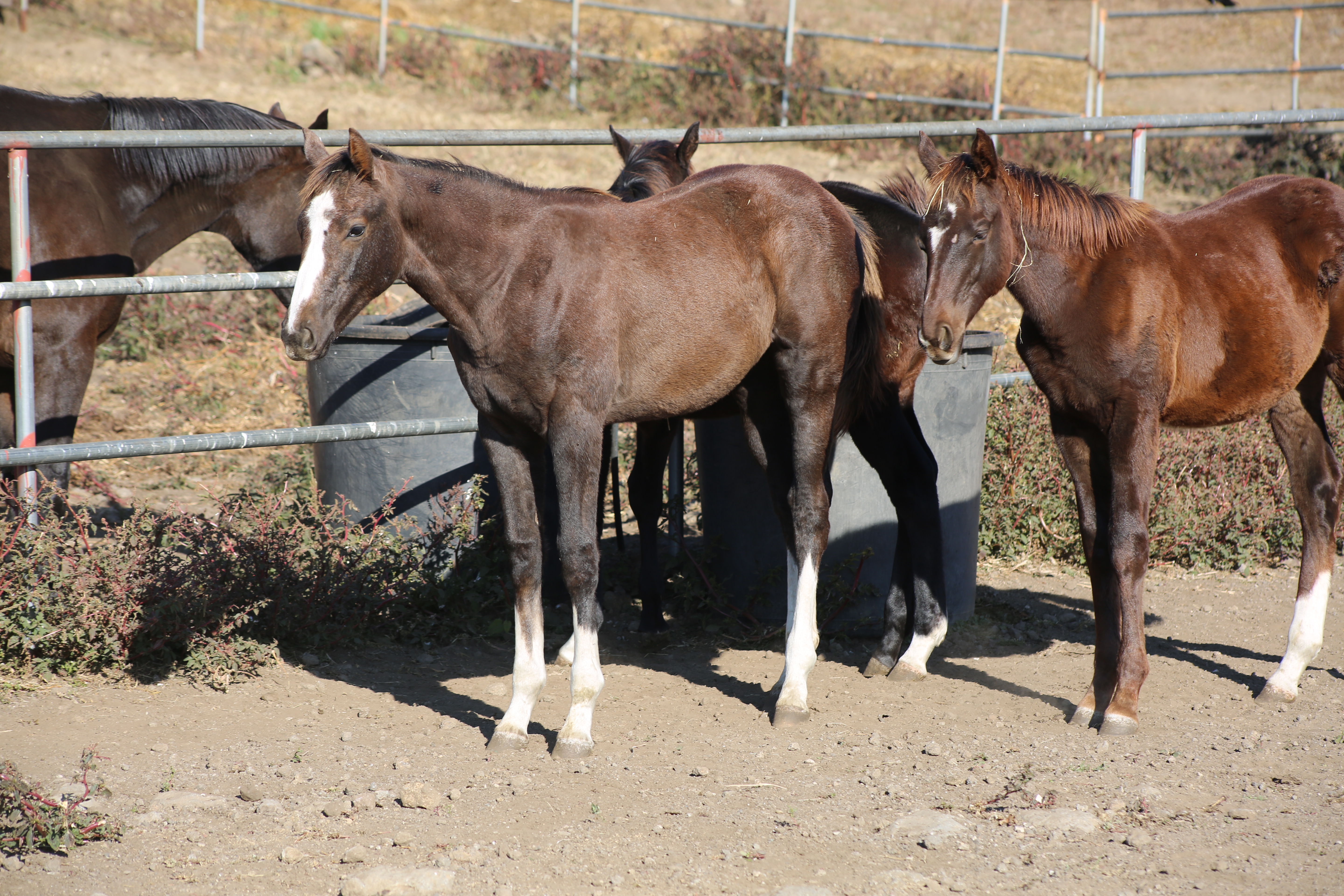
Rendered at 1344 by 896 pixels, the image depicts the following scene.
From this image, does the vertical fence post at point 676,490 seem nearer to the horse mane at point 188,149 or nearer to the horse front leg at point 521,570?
the horse front leg at point 521,570

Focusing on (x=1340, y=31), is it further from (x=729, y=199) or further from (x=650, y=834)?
(x=650, y=834)

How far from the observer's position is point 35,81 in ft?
39.7

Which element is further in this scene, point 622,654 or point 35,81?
point 35,81

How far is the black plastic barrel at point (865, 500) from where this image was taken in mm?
4375

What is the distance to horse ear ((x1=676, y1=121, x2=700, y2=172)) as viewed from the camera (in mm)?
4309

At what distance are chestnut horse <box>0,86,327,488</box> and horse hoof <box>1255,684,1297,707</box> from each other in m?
4.31

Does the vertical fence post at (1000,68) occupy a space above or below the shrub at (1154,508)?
above

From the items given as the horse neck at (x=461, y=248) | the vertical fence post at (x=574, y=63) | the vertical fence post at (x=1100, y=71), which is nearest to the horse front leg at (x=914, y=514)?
the horse neck at (x=461, y=248)

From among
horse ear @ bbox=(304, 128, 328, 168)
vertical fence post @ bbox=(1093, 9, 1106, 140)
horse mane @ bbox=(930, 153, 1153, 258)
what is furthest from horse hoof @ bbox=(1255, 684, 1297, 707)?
vertical fence post @ bbox=(1093, 9, 1106, 140)

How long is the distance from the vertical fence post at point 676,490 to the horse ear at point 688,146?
3.67 feet

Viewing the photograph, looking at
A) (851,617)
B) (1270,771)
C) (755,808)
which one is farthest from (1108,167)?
(755,808)

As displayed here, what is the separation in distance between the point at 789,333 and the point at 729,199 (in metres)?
0.51

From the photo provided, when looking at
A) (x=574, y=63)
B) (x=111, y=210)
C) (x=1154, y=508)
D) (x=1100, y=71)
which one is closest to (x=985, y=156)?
(x=1154, y=508)

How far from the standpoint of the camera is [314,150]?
3.10 m
